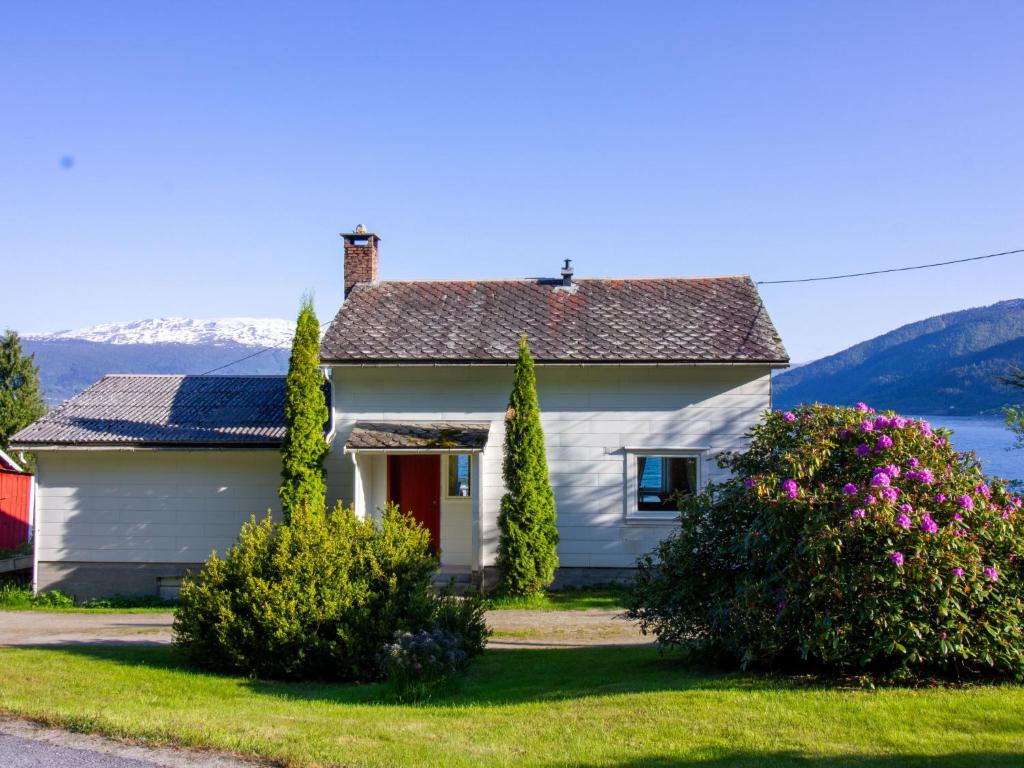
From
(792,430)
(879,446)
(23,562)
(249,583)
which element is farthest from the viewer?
(23,562)

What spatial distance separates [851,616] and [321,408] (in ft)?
36.3

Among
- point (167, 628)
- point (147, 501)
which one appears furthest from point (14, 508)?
point (167, 628)

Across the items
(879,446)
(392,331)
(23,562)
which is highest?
(392,331)

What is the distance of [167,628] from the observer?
48.8 feet

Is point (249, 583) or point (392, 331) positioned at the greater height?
point (392, 331)

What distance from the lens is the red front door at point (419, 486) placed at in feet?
62.2

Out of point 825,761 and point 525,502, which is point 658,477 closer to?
point 525,502

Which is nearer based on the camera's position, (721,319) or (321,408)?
(321,408)

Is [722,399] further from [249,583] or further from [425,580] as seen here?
[249,583]

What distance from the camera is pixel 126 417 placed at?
18.8 metres

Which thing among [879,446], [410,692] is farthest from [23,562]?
[879,446]

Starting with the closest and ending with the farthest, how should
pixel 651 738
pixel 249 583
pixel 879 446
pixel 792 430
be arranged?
1. pixel 651 738
2. pixel 879 446
3. pixel 792 430
4. pixel 249 583

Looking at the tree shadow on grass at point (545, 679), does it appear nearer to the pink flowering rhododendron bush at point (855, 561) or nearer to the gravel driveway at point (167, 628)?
the pink flowering rhododendron bush at point (855, 561)

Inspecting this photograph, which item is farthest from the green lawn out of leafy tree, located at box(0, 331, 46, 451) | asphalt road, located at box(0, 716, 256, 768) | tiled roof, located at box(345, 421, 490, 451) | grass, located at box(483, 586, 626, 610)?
leafy tree, located at box(0, 331, 46, 451)
